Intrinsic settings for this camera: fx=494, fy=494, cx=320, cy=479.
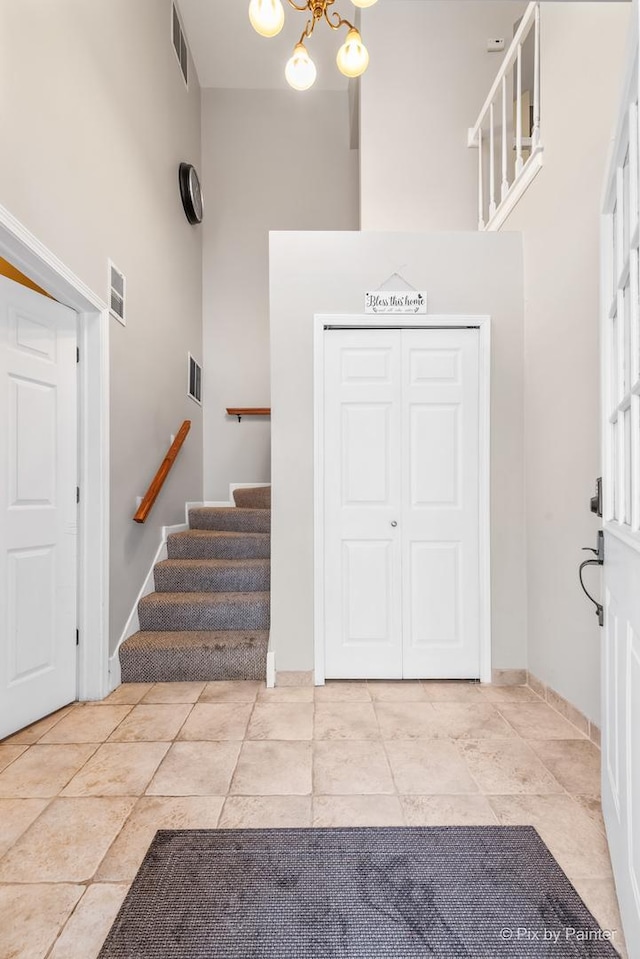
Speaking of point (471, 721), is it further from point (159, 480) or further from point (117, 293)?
point (117, 293)

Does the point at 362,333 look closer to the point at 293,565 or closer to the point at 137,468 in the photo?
the point at 293,565

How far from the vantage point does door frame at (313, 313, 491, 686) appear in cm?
290

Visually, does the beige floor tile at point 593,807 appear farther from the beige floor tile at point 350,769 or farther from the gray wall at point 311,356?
the gray wall at point 311,356

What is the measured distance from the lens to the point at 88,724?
7.94 feet

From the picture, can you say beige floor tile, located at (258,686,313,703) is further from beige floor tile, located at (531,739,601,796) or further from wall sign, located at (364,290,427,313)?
wall sign, located at (364,290,427,313)

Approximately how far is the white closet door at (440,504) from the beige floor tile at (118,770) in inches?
58.2

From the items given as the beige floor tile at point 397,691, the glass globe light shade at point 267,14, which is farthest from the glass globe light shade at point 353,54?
the beige floor tile at point 397,691

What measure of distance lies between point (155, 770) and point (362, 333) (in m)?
2.42

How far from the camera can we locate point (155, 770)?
2000mm

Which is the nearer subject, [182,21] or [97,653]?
[97,653]

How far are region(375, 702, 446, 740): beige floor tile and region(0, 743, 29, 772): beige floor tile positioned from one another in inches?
63.2

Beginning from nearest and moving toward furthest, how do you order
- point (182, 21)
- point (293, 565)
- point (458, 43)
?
point (293, 565), point (458, 43), point (182, 21)

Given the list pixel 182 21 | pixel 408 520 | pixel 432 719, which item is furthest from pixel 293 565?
pixel 182 21


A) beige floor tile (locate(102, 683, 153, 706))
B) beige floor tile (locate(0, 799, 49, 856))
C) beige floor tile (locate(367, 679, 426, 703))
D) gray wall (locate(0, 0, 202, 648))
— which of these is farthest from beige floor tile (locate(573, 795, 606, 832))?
gray wall (locate(0, 0, 202, 648))
